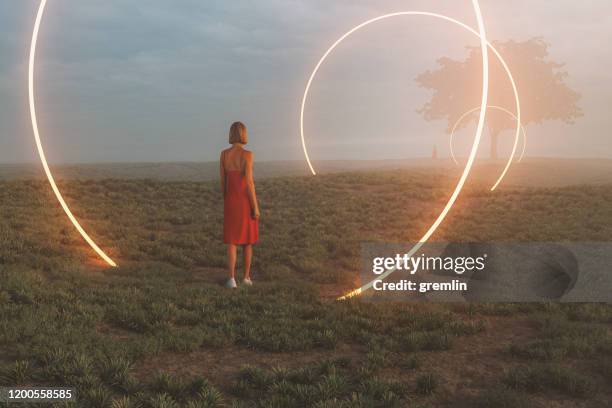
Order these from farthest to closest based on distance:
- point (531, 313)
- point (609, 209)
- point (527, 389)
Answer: point (609, 209)
point (531, 313)
point (527, 389)

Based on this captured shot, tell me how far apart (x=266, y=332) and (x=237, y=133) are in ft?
14.1

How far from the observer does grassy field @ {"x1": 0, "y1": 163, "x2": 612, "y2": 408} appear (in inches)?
259

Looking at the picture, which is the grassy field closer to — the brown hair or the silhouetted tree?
the brown hair

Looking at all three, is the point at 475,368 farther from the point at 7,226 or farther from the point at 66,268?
the point at 7,226

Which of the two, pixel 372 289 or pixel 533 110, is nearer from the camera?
pixel 372 289

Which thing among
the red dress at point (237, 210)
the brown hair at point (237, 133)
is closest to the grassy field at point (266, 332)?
the red dress at point (237, 210)

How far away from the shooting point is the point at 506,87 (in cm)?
6078

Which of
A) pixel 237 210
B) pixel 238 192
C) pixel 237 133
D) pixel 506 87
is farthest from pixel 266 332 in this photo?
pixel 506 87

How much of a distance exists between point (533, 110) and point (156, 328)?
60.9 m

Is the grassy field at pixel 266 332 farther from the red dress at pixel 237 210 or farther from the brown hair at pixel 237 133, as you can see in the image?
the brown hair at pixel 237 133

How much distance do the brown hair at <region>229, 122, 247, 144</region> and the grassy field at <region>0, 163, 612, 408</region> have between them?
2.95 m

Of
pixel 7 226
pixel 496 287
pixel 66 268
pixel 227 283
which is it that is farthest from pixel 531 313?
pixel 7 226

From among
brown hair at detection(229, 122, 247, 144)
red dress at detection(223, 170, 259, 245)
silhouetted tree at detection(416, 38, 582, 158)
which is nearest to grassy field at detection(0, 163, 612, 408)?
red dress at detection(223, 170, 259, 245)

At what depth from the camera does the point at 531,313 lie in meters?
10.2
